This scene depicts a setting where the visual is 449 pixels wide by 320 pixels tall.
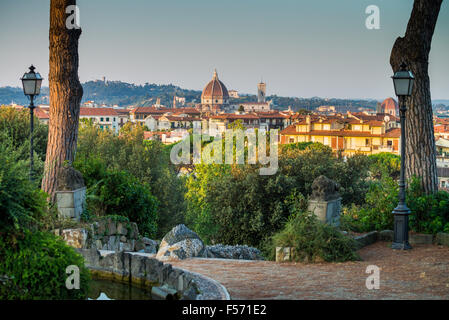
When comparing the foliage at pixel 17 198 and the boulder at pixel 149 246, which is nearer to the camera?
the foliage at pixel 17 198

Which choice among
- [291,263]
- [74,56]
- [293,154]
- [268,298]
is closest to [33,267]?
[268,298]

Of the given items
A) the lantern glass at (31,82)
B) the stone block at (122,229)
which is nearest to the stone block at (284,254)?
the stone block at (122,229)

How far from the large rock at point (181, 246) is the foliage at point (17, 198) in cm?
277

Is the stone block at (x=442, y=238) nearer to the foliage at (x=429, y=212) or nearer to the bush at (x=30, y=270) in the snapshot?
the foliage at (x=429, y=212)

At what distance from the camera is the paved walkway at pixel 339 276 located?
5.09 metres

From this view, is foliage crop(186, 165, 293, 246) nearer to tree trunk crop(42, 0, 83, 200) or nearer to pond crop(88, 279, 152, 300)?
tree trunk crop(42, 0, 83, 200)

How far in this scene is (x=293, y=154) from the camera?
75.1ft

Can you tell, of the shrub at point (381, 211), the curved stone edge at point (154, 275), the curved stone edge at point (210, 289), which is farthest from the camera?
the shrub at point (381, 211)

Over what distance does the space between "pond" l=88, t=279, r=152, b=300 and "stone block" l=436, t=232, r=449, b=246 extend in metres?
4.31

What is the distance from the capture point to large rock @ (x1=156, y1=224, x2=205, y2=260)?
→ 7152mm

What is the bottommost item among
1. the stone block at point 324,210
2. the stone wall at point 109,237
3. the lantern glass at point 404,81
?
the stone wall at point 109,237

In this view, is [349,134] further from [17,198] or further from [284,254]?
[17,198]
